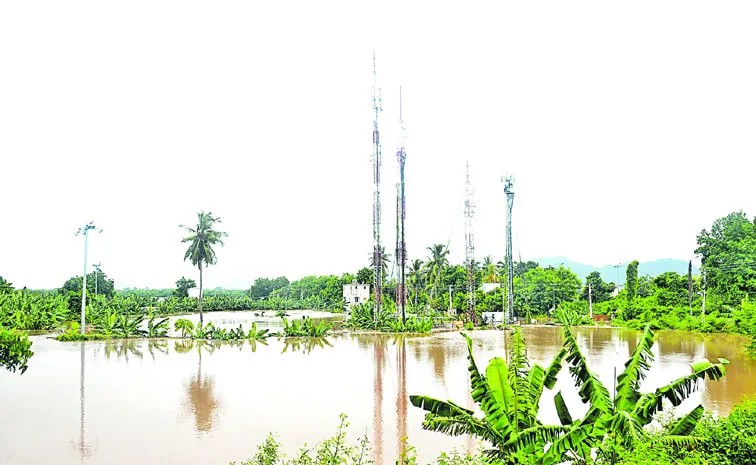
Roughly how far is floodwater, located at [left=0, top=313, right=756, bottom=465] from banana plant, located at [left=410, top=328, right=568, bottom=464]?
2.26 m

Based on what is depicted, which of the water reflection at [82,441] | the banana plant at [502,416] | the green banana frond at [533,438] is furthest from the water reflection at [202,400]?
the green banana frond at [533,438]

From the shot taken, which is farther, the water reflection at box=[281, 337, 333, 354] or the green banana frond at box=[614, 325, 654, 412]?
the water reflection at box=[281, 337, 333, 354]

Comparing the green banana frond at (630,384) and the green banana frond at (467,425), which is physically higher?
the green banana frond at (630,384)

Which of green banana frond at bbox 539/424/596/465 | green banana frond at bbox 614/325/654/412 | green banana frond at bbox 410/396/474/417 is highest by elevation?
green banana frond at bbox 614/325/654/412

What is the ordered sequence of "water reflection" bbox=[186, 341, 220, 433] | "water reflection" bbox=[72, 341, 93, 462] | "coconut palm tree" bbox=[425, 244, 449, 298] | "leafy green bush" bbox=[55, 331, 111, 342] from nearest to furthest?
"water reflection" bbox=[72, 341, 93, 462]
"water reflection" bbox=[186, 341, 220, 433]
"leafy green bush" bbox=[55, 331, 111, 342]
"coconut palm tree" bbox=[425, 244, 449, 298]

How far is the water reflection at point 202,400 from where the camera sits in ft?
35.4

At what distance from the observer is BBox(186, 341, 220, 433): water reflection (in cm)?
1078

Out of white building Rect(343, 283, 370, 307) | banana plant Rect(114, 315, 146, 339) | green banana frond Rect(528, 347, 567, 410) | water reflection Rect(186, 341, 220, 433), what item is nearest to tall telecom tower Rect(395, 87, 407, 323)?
banana plant Rect(114, 315, 146, 339)

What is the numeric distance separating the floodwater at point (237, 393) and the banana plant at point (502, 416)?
7.42 feet

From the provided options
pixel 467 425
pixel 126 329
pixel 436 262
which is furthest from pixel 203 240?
pixel 467 425

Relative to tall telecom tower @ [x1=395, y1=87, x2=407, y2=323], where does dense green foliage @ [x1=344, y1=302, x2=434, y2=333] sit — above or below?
below

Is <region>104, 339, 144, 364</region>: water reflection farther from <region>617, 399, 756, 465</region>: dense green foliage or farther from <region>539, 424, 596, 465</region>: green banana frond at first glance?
<region>617, 399, 756, 465</region>: dense green foliage

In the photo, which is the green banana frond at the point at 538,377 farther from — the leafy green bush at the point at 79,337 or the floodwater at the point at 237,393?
the leafy green bush at the point at 79,337

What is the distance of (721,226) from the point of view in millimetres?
41312
